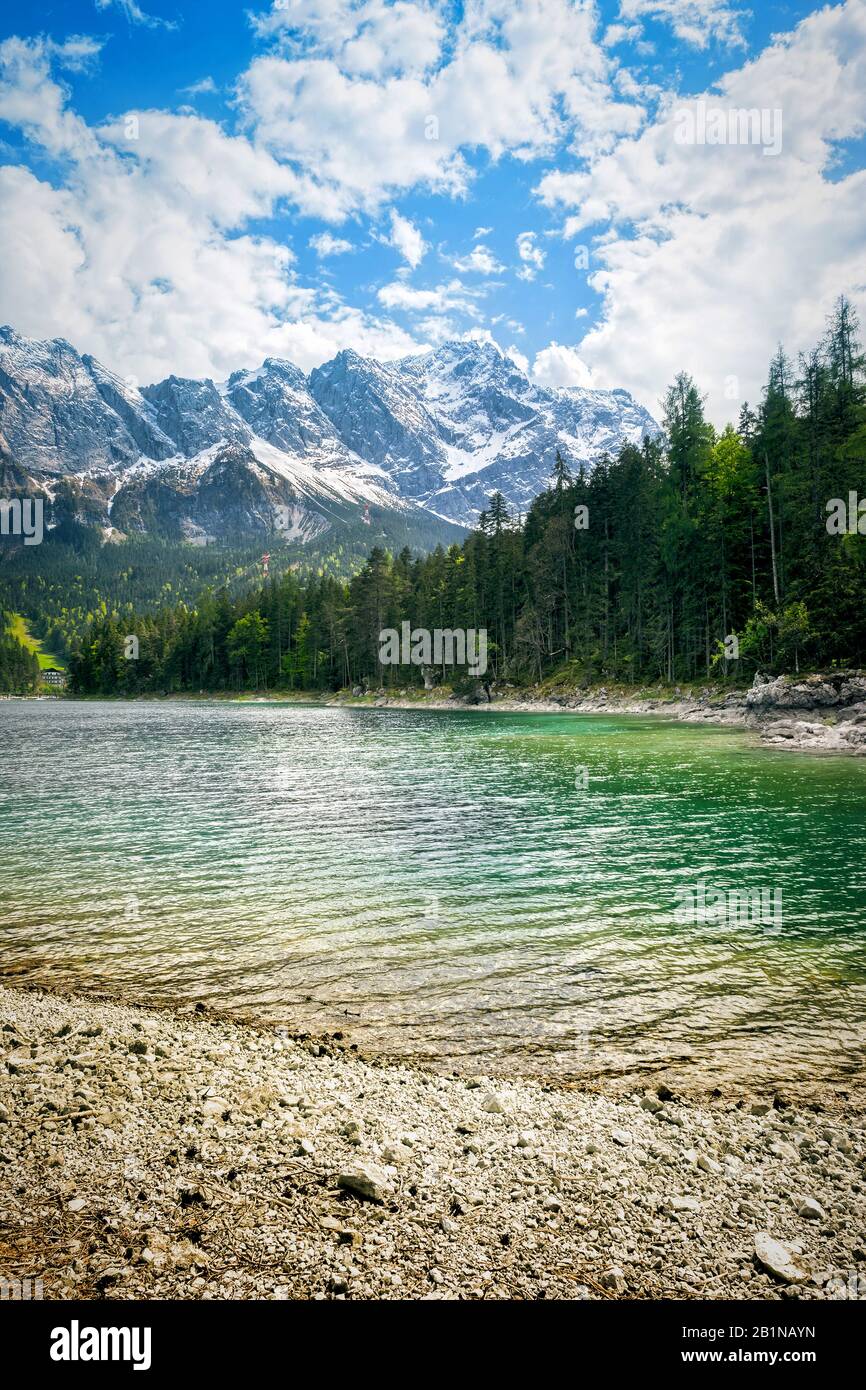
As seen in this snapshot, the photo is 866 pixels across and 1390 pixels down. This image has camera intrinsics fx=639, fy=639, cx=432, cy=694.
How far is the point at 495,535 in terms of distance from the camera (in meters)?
112

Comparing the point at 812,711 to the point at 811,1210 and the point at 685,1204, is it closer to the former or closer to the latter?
the point at 811,1210

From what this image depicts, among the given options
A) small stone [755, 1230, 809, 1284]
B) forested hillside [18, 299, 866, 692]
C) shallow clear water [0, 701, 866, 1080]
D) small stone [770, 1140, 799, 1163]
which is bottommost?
shallow clear water [0, 701, 866, 1080]

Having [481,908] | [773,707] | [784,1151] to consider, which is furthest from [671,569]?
[784,1151]

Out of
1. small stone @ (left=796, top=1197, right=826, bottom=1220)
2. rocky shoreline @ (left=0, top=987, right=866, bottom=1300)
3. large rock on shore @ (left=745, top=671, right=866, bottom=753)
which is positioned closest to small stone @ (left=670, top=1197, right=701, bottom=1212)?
rocky shoreline @ (left=0, top=987, right=866, bottom=1300)

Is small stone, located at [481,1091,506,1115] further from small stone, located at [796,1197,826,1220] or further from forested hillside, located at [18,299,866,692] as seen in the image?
forested hillside, located at [18,299,866,692]

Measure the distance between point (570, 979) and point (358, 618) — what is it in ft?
378

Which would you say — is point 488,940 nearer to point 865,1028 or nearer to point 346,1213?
point 865,1028

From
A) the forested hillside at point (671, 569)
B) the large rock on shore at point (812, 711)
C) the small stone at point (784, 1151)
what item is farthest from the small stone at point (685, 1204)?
the forested hillside at point (671, 569)

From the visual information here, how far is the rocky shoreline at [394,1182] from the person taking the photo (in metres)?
4.44

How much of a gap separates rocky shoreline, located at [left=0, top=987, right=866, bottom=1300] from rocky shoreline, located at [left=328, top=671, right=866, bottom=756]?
132 ft

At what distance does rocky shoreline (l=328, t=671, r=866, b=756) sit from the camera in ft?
141

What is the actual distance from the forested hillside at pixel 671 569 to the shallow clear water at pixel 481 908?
3491 centimetres

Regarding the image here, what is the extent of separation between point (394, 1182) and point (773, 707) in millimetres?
54718

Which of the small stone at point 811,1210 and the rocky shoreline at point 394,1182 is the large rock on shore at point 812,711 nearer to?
the rocky shoreline at point 394,1182
